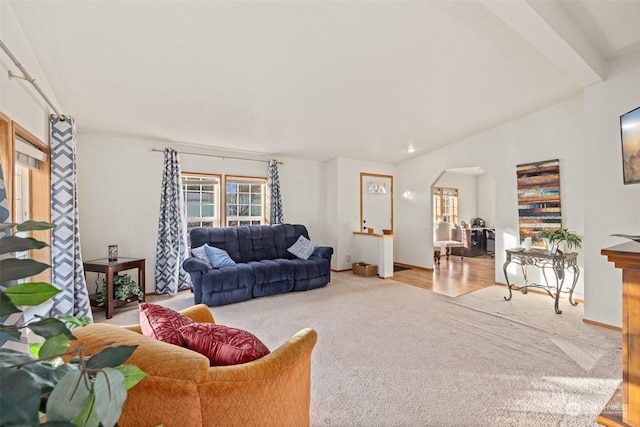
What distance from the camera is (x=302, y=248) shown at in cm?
498

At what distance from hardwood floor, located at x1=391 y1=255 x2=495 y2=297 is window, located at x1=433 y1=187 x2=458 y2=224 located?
5.39 ft

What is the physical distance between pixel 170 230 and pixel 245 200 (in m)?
1.44

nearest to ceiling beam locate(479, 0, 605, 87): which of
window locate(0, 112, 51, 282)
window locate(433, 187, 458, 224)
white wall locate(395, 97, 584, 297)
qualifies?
white wall locate(395, 97, 584, 297)

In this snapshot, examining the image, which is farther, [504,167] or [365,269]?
[365,269]

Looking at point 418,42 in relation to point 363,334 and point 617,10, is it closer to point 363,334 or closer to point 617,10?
point 617,10

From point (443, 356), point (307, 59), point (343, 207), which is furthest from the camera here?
point (343, 207)

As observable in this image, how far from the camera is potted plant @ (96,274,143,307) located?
12.0ft

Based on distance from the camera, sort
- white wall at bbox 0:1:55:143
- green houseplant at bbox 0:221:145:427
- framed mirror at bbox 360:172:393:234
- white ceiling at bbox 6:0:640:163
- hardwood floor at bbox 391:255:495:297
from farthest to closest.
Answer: framed mirror at bbox 360:172:393:234
hardwood floor at bbox 391:255:495:297
white ceiling at bbox 6:0:640:163
white wall at bbox 0:1:55:143
green houseplant at bbox 0:221:145:427

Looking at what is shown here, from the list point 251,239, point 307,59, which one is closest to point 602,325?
point 307,59

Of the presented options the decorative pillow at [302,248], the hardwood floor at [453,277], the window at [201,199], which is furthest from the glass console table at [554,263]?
the window at [201,199]

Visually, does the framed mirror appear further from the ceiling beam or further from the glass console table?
the ceiling beam

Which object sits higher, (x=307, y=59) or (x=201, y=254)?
(x=307, y=59)

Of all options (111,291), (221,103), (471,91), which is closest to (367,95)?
(471,91)

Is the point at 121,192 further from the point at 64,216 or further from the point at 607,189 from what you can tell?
the point at 607,189
